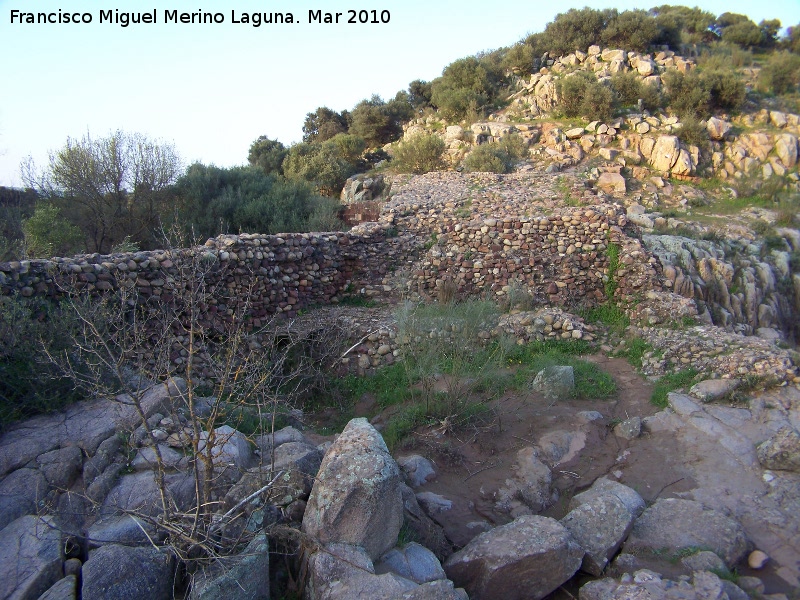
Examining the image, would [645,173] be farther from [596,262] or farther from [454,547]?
[454,547]

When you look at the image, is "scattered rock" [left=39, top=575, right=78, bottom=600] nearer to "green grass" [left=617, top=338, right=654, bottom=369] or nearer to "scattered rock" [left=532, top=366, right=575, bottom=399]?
"scattered rock" [left=532, top=366, right=575, bottom=399]

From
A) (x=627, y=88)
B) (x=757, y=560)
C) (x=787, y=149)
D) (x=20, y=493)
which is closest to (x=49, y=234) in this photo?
(x=20, y=493)

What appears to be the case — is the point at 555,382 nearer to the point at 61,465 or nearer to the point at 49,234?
the point at 61,465

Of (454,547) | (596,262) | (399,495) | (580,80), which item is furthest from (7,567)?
(580,80)

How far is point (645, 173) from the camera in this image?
49.6 ft

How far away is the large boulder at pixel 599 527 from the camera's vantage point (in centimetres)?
414

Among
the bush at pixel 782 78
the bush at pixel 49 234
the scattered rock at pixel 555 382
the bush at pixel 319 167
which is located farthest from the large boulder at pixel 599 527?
the bush at pixel 782 78

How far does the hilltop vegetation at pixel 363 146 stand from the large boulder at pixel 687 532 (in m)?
4.93

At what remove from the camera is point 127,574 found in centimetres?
301

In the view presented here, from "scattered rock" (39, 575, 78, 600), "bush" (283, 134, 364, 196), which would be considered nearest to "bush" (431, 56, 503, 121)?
"bush" (283, 134, 364, 196)

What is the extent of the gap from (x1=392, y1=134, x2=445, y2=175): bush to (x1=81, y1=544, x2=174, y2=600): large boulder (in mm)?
14357

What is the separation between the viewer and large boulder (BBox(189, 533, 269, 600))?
3025 millimetres

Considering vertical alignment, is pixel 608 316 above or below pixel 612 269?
below

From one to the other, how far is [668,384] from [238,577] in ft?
19.0
